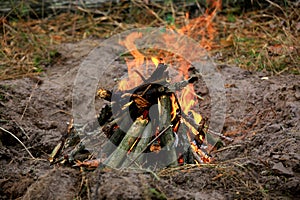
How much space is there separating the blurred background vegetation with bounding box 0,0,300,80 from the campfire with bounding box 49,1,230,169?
1.37 metres

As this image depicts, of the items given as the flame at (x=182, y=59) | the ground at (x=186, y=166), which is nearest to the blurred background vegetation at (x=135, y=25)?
the flame at (x=182, y=59)

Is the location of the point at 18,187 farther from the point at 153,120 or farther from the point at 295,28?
the point at 295,28

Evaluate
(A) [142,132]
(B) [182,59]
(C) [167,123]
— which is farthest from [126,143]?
(B) [182,59]

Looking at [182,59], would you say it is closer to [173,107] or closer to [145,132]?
[173,107]

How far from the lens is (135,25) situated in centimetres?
492

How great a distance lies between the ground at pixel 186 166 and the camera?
2266 mm

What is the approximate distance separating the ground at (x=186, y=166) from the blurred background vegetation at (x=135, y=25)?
344 mm

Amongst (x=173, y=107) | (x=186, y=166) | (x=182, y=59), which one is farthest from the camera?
(x=182, y=59)

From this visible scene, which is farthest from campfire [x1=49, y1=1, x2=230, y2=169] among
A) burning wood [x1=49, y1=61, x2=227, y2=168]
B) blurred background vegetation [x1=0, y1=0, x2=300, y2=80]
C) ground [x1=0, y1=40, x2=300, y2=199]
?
blurred background vegetation [x1=0, y1=0, x2=300, y2=80]

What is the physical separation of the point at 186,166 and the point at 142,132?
330mm

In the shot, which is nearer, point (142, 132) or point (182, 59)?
point (142, 132)

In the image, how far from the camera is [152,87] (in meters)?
2.76

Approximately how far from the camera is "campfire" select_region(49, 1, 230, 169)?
8.65 feet

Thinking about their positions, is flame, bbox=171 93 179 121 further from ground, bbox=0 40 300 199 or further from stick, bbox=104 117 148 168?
ground, bbox=0 40 300 199
